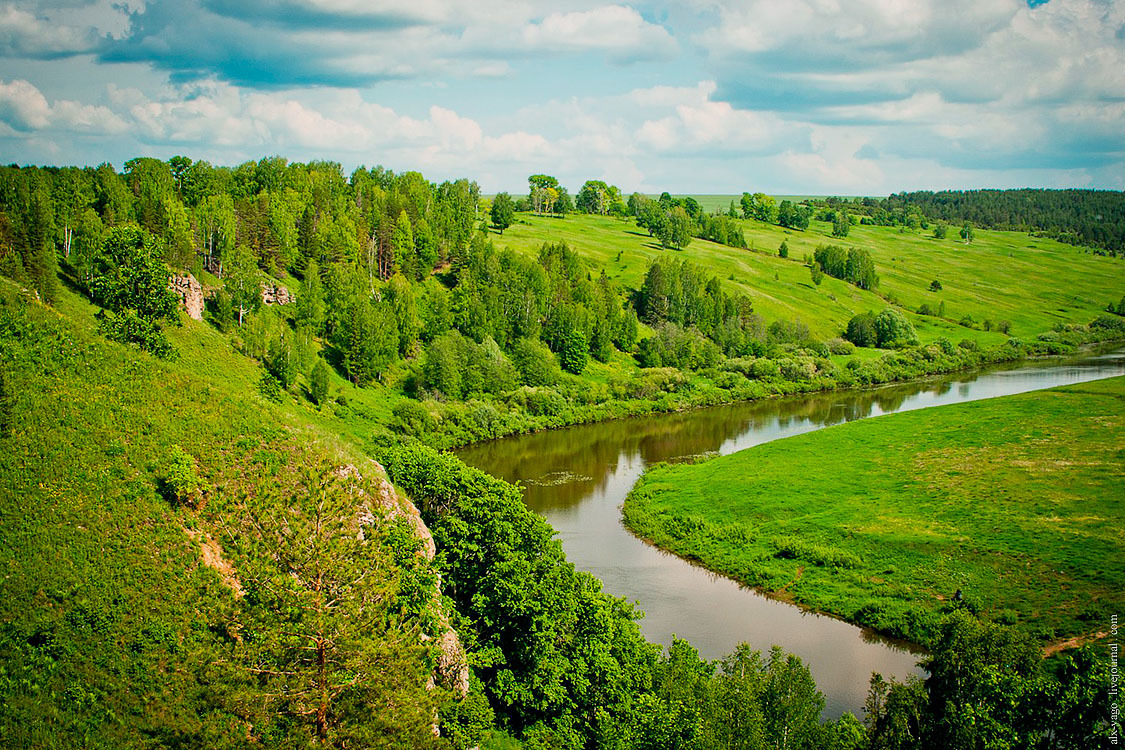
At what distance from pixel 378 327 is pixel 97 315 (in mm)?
31127

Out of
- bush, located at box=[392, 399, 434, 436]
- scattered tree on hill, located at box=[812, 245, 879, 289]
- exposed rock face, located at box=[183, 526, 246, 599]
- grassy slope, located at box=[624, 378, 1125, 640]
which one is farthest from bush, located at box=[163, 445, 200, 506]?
scattered tree on hill, located at box=[812, 245, 879, 289]

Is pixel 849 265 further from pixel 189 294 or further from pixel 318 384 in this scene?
pixel 189 294

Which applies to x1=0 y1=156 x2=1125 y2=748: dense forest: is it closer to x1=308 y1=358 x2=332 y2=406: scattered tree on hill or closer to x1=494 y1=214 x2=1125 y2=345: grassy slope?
x1=308 y1=358 x2=332 y2=406: scattered tree on hill

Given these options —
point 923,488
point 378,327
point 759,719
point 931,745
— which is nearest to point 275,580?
point 759,719

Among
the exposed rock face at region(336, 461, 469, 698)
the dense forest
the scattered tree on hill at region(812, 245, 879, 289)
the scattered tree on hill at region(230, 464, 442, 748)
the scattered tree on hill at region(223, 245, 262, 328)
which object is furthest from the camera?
the scattered tree on hill at region(812, 245, 879, 289)

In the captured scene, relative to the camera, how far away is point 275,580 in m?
19.7

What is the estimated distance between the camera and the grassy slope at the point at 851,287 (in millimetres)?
140625

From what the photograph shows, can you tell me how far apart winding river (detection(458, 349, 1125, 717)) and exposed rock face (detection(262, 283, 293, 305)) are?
28805mm

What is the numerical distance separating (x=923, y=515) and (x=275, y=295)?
224 ft

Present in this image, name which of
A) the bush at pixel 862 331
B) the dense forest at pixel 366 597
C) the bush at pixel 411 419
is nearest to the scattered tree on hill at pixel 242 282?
the dense forest at pixel 366 597

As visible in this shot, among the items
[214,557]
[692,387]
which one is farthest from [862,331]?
[214,557]

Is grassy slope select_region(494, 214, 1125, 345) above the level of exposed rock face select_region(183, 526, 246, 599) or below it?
above

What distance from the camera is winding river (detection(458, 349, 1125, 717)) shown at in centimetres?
3794

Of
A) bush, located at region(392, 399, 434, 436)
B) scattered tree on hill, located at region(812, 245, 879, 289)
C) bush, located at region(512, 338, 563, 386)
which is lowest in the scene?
bush, located at region(392, 399, 434, 436)
